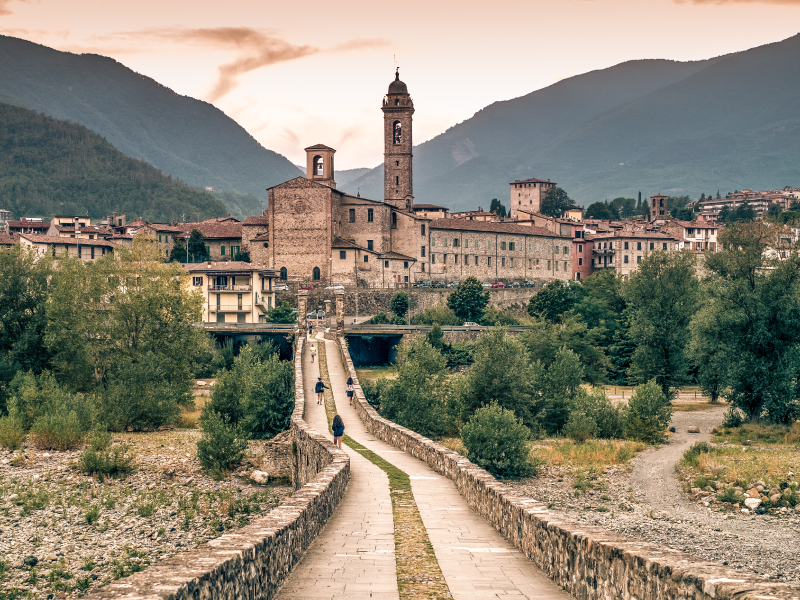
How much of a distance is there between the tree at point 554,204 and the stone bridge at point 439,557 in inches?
5140

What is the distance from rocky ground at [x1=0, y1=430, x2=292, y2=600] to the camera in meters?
19.4

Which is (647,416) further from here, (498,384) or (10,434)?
(10,434)

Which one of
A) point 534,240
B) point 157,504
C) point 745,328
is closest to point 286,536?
point 157,504

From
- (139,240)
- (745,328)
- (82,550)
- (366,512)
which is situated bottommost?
(82,550)

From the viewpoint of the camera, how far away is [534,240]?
104 metres

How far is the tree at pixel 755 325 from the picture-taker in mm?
37719

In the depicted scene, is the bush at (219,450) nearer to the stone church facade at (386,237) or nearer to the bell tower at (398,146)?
the stone church facade at (386,237)

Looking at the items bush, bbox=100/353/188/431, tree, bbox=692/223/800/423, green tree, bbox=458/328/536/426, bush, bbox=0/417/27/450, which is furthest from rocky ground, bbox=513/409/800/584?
bush, bbox=0/417/27/450

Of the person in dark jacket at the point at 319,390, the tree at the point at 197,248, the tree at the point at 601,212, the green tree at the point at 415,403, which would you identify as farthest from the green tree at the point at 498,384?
the tree at the point at 601,212

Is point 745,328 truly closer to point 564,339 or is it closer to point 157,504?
point 564,339

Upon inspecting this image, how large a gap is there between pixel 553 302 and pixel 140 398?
4706 cm

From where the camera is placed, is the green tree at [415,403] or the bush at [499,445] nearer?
the bush at [499,445]

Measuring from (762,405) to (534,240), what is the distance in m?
66.1

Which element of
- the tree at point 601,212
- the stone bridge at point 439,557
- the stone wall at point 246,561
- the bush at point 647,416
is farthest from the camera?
the tree at point 601,212
